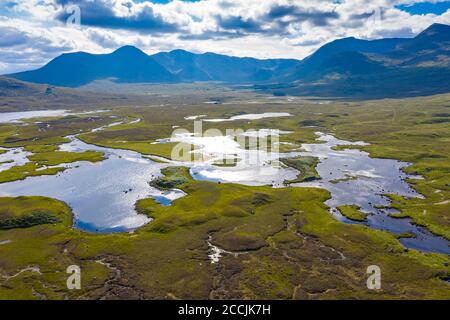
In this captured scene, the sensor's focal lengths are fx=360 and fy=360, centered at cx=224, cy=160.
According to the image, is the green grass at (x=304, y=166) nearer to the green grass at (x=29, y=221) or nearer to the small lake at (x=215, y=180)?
the small lake at (x=215, y=180)

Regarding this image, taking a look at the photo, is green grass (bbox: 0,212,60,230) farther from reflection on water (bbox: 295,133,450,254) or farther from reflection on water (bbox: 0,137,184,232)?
reflection on water (bbox: 295,133,450,254)

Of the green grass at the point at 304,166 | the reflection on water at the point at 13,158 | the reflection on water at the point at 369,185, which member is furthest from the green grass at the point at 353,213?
the reflection on water at the point at 13,158

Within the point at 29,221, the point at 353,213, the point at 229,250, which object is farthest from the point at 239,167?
the point at 29,221

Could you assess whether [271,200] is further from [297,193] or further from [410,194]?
[410,194]

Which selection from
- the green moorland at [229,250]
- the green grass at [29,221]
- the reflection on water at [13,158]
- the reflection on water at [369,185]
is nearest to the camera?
the green moorland at [229,250]

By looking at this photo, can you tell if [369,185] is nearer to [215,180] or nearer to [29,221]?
[215,180]

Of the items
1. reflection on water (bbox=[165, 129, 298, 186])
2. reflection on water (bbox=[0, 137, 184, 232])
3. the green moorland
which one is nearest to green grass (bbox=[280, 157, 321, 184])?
reflection on water (bbox=[165, 129, 298, 186])
